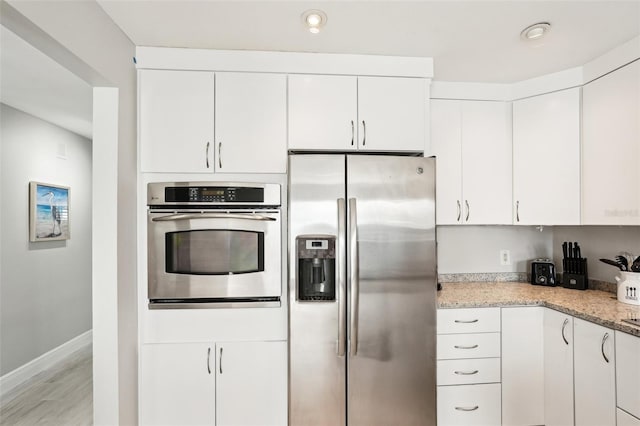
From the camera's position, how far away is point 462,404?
211 cm

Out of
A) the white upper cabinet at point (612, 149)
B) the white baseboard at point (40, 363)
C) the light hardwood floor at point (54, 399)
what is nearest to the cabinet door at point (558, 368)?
the white upper cabinet at point (612, 149)

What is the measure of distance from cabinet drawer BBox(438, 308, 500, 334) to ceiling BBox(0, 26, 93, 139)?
9.77ft

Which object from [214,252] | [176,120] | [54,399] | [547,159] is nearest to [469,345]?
[547,159]

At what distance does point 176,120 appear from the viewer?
202 centimetres

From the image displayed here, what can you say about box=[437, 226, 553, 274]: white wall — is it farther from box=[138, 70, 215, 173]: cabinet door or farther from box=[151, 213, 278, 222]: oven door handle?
box=[138, 70, 215, 173]: cabinet door

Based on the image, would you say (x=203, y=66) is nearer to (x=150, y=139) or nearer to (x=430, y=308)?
(x=150, y=139)

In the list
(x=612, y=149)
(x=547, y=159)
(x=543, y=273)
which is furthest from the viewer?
(x=543, y=273)

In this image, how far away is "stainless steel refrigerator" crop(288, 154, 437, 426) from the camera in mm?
1819

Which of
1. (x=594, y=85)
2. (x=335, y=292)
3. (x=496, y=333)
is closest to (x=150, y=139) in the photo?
(x=335, y=292)

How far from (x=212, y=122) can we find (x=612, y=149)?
2392mm

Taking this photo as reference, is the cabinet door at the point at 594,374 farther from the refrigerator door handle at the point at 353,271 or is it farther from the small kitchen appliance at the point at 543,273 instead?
the refrigerator door handle at the point at 353,271

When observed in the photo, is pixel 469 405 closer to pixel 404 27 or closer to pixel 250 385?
pixel 250 385

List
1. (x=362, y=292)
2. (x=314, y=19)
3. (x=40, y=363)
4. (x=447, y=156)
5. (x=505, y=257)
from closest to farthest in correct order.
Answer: (x=314, y=19), (x=362, y=292), (x=447, y=156), (x=505, y=257), (x=40, y=363)

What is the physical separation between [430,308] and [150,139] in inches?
72.2
